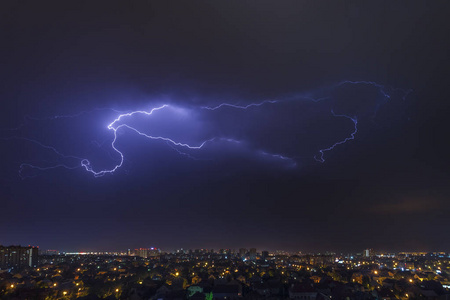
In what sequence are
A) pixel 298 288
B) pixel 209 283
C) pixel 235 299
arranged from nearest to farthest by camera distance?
pixel 235 299 → pixel 298 288 → pixel 209 283

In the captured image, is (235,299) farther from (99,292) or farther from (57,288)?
(57,288)

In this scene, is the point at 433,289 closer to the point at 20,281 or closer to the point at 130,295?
the point at 130,295

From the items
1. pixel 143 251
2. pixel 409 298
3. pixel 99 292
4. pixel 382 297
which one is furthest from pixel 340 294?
pixel 143 251

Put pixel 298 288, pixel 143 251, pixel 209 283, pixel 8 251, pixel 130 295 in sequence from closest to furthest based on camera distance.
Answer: pixel 130 295 → pixel 298 288 → pixel 209 283 → pixel 8 251 → pixel 143 251

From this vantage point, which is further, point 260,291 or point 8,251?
point 8,251

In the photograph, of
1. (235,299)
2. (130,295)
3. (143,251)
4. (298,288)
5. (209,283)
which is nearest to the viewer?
(235,299)

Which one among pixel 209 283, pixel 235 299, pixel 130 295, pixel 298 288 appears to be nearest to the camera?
pixel 235 299

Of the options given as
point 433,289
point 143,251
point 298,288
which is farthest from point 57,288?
point 143,251
